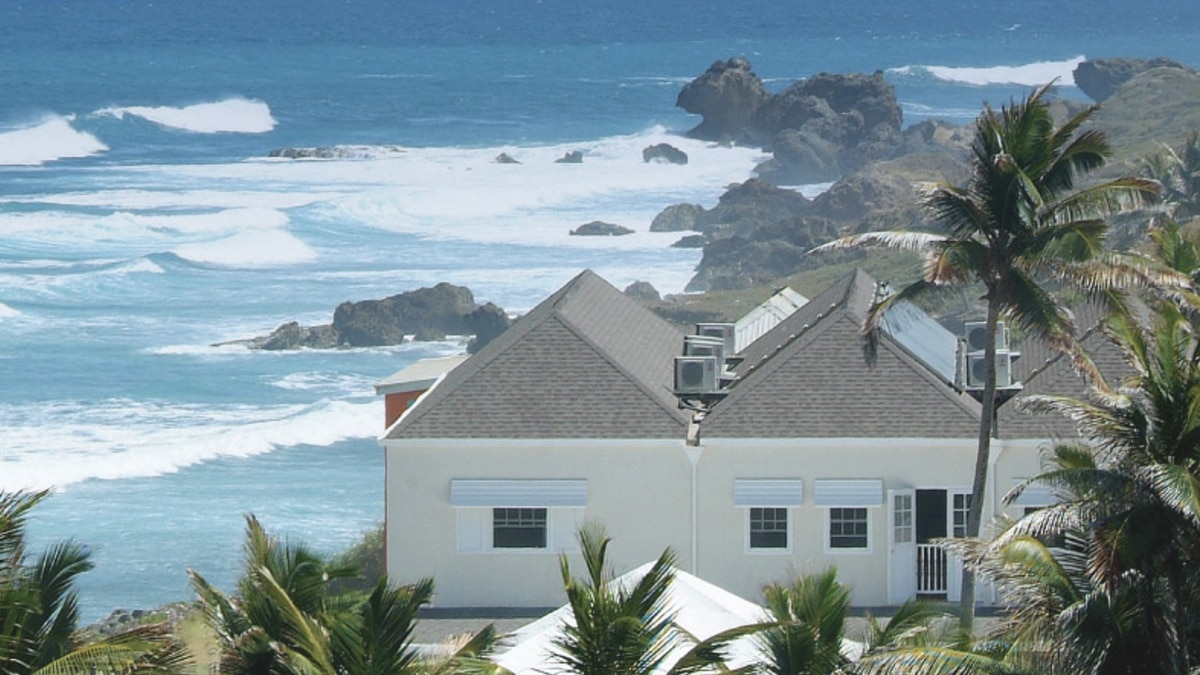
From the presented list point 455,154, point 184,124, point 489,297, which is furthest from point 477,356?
point 184,124

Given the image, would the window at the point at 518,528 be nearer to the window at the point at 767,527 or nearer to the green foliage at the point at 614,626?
the window at the point at 767,527

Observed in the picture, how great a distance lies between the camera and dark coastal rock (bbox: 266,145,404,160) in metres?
125

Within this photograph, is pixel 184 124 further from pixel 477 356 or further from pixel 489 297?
pixel 477 356

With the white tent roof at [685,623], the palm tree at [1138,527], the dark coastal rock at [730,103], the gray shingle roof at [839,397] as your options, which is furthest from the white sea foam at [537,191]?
the palm tree at [1138,527]

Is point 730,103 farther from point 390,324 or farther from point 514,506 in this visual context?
point 514,506

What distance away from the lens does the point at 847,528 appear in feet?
98.1

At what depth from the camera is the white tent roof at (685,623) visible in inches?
755

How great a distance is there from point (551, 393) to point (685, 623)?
9604mm

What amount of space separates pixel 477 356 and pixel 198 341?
44170 mm

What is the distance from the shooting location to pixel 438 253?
95.4 metres

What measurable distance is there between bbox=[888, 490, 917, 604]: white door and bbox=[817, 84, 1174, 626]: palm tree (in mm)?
4566

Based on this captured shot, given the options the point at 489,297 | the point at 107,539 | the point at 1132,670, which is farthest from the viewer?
the point at 489,297

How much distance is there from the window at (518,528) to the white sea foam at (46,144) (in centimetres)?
9822

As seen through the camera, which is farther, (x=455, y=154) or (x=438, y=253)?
(x=455, y=154)
